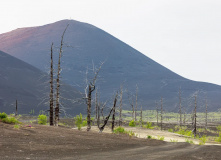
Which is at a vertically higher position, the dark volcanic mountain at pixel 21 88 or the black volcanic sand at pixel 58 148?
the dark volcanic mountain at pixel 21 88

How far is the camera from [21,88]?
114 m

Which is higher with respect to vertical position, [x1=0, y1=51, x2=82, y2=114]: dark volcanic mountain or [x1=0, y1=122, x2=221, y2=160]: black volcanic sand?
[x1=0, y1=51, x2=82, y2=114]: dark volcanic mountain

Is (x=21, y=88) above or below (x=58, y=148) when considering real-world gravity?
above

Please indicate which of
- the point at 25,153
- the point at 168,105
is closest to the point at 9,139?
the point at 25,153

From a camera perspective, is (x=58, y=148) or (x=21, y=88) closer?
(x=58, y=148)

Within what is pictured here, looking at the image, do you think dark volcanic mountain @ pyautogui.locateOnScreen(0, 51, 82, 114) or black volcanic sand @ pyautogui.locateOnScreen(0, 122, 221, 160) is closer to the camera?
black volcanic sand @ pyautogui.locateOnScreen(0, 122, 221, 160)

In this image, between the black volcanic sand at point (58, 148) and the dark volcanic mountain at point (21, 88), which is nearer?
the black volcanic sand at point (58, 148)

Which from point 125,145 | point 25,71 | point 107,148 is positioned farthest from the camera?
point 25,71

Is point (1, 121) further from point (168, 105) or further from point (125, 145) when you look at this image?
point (168, 105)

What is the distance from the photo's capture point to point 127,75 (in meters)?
199

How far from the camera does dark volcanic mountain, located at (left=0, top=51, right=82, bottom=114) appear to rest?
9903cm

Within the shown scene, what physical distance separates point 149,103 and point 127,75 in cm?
4760

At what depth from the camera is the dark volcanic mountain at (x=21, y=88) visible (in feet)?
325

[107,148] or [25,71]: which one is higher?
[25,71]
